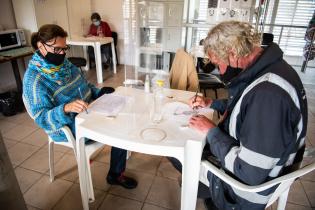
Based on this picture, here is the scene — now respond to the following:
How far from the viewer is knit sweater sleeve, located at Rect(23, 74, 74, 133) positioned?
1.31 metres

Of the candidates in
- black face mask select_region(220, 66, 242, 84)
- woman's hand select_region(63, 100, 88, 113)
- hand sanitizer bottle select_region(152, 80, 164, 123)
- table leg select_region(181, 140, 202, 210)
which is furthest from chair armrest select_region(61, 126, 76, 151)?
black face mask select_region(220, 66, 242, 84)

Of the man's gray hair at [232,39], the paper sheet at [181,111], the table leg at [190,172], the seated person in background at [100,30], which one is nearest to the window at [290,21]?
the seated person in background at [100,30]

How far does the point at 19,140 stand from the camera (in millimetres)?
2291

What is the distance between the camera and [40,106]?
1328 millimetres

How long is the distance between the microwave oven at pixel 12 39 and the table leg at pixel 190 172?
10.3 feet

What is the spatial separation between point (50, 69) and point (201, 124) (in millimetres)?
982

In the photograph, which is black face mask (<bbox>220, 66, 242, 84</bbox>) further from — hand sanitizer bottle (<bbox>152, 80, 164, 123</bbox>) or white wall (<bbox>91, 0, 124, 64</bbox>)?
white wall (<bbox>91, 0, 124, 64</bbox>)

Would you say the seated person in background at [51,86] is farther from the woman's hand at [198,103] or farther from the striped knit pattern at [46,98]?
the woman's hand at [198,103]

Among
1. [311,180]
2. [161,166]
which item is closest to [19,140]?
[161,166]

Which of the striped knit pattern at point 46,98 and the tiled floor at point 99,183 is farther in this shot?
the tiled floor at point 99,183

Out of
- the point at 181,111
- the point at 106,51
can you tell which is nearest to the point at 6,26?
the point at 106,51

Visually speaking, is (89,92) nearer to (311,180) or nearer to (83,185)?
(83,185)

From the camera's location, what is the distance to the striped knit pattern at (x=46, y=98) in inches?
51.9

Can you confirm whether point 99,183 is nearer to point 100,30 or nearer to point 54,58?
point 54,58
